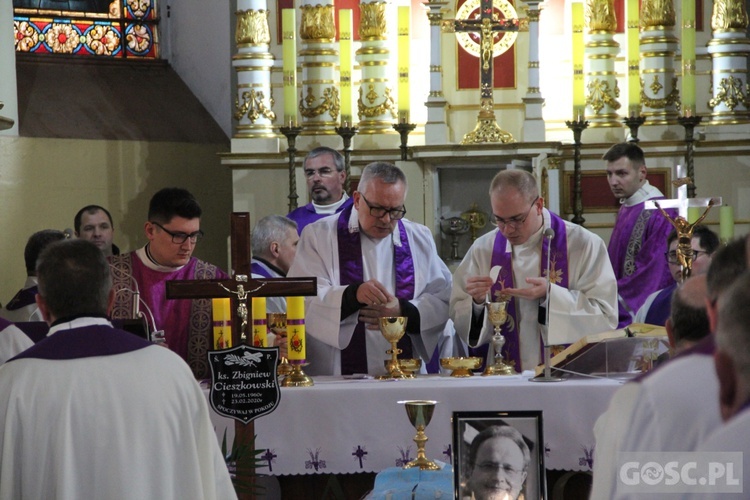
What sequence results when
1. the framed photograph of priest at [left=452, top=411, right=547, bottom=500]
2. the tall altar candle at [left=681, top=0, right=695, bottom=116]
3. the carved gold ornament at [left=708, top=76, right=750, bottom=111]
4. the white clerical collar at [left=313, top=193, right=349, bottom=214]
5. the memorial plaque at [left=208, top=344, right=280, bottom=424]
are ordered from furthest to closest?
the carved gold ornament at [left=708, top=76, right=750, bottom=111] < the tall altar candle at [left=681, top=0, right=695, bottom=116] < the white clerical collar at [left=313, top=193, right=349, bottom=214] < the memorial plaque at [left=208, top=344, right=280, bottom=424] < the framed photograph of priest at [left=452, top=411, right=547, bottom=500]

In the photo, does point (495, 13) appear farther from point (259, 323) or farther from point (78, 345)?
point (78, 345)

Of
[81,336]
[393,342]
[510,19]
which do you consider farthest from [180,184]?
[81,336]

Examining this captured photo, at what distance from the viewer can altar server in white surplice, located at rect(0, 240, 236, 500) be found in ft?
10.3

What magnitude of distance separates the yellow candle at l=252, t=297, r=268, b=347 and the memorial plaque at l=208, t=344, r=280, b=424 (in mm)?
343

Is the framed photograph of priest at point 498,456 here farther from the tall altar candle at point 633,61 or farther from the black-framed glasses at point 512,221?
the tall altar candle at point 633,61

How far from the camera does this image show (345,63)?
8.50 m

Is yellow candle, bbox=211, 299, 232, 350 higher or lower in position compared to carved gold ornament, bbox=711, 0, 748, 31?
lower

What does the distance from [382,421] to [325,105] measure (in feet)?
15.4

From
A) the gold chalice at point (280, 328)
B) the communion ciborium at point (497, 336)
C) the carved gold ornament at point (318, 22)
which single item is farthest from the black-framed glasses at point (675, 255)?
the carved gold ornament at point (318, 22)

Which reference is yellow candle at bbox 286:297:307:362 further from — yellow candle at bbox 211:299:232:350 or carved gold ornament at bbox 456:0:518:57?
carved gold ornament at bbox 456:0:518:57

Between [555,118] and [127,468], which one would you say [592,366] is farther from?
[555,118]

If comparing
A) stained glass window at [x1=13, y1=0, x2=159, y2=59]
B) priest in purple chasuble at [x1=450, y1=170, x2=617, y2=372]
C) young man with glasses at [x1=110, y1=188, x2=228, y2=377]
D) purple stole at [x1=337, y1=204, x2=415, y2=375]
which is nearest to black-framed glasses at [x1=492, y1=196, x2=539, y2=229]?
priest in purple chasuble at [x1=450, y1=170, x2=617, y2=372]

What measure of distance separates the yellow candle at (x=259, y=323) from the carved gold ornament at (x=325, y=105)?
4.45 meters

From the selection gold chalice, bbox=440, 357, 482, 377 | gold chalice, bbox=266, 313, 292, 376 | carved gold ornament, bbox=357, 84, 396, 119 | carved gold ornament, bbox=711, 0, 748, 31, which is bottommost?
gold chalice, bbox=440, 357, 482, 377
